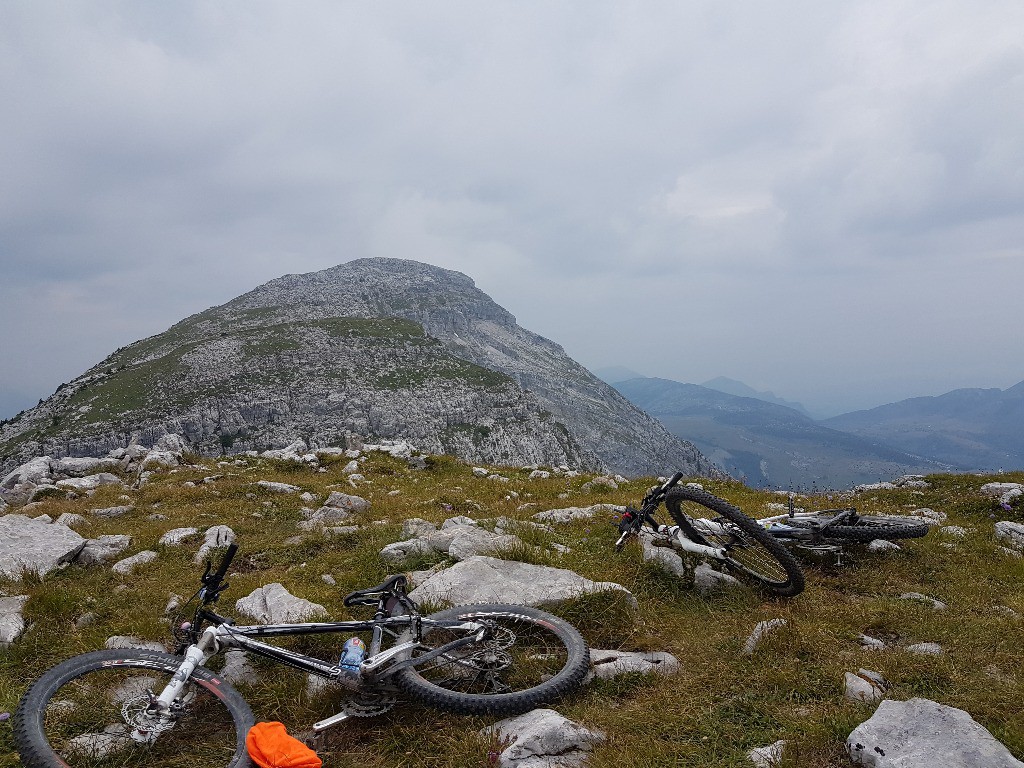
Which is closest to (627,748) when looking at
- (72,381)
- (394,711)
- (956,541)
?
(394,711)

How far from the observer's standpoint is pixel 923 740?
3.96 metres

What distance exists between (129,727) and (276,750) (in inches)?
73.8

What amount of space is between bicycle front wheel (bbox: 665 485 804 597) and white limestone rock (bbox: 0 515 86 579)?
35.9 feet

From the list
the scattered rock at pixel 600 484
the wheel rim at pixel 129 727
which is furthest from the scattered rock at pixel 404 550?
the scattered rock at pixel 600 484

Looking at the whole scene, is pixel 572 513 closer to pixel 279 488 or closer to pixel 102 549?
pixel 279 488

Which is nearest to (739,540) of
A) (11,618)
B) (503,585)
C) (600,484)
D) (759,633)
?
(759,633)

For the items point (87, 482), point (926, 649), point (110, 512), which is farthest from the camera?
point (87, 482)

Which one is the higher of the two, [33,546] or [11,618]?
[33,546]

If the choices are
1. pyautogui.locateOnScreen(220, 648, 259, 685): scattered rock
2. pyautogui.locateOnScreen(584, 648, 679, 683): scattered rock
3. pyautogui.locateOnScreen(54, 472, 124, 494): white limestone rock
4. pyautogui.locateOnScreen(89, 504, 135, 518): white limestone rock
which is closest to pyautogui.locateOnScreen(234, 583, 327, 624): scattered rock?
pyautogui.locateOnScreen(220, 648, 259, 685): scattered rock

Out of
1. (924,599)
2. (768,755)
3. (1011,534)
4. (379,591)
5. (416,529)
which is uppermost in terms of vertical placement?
(379,591)

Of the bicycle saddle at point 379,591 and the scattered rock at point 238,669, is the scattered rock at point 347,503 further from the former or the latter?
the bicycle saddle at point 379,591

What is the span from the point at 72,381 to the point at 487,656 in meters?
247

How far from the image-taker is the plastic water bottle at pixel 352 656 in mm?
5314

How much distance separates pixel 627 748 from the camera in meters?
4.55
